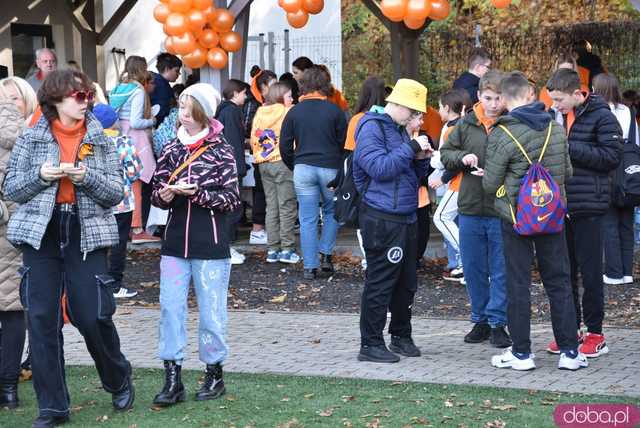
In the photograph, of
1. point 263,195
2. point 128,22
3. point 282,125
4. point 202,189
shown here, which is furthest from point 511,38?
point 202,189

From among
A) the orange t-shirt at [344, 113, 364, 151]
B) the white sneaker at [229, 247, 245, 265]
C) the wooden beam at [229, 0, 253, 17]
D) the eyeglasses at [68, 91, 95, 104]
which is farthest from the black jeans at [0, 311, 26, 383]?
the wooden beam at [229, 0, 253, 17]

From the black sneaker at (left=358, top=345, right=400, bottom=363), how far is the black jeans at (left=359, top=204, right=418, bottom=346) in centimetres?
3

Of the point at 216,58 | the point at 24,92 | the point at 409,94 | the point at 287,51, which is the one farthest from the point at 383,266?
the point at 287,51

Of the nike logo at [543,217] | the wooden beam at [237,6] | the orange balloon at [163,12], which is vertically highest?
the wooden beam at [237,6]

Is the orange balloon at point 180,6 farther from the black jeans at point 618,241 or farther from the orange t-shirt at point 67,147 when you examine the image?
the orange t-shirt at point 67,147

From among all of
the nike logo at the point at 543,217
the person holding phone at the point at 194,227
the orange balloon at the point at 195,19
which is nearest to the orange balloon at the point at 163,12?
the orange balloon at the point at 195,19

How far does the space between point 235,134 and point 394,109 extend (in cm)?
457

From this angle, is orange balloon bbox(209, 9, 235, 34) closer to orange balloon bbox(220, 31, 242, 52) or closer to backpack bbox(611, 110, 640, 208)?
orange balloon bbox(220, 31, 242, 52)

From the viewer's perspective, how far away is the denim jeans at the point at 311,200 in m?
10.9

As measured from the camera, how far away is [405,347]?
764 centimetres

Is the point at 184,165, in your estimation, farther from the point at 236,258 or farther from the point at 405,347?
the point at 236,258

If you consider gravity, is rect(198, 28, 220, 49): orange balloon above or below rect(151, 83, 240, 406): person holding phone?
above

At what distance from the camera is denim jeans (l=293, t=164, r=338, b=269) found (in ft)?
35.7

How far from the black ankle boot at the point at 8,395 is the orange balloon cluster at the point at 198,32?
688 centimetres
